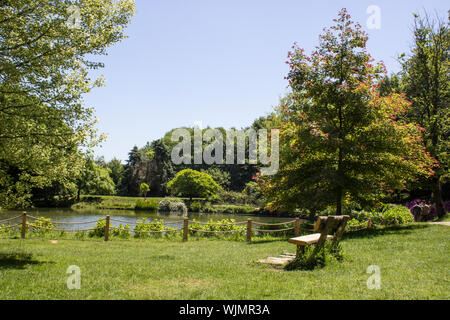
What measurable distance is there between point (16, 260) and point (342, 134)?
39.4ft

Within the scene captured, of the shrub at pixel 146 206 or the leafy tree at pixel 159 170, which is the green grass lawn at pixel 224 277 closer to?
the shrub at pixel 146 206

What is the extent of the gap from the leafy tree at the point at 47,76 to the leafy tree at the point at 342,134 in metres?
8.07

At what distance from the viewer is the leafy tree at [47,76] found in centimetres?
890

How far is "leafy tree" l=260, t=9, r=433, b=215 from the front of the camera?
13852 millimetres

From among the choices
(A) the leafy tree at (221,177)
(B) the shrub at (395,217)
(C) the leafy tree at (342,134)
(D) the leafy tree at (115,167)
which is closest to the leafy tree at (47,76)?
(C) the leafy tree at (342,134)

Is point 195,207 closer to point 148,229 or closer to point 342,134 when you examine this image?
point 148,229

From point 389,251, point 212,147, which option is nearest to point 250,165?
point 212,147

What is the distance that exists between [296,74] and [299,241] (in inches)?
361

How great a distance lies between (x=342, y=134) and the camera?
47.1 ft

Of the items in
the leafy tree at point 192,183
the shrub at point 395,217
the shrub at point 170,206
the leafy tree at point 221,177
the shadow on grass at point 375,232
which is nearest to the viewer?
the shadow on grass at point 375,232

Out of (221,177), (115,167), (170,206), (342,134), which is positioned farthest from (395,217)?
(115,167)

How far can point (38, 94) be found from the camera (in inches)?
367

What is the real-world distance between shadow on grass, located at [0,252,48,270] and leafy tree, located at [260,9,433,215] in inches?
377

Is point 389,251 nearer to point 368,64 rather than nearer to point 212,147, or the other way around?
point 368,64
